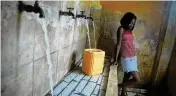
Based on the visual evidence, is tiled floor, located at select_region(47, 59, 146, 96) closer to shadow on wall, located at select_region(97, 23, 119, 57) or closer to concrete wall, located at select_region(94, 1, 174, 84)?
shadow on wall, located at select_region(97, 23, 119, 57)

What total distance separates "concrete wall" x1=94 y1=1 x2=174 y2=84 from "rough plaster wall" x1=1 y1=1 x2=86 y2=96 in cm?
262

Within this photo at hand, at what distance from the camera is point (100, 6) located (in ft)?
16.4

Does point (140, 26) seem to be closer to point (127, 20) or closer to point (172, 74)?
point (127, 20)

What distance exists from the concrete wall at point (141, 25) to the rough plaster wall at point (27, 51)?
2.62 metres

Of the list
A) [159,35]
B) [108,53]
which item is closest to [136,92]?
[108,53]

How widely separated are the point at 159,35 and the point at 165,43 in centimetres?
28

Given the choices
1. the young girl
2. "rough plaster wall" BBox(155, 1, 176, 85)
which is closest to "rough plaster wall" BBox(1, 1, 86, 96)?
the young girl

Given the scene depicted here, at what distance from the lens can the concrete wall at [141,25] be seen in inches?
193

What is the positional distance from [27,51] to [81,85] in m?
1.25

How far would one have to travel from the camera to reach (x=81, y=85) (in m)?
2.76

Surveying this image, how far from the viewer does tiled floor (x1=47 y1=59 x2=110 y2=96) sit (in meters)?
2.48

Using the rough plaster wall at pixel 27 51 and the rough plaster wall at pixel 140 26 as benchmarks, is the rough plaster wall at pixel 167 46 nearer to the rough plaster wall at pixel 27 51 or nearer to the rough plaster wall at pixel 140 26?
the rough plaster wall at pixel 140 26

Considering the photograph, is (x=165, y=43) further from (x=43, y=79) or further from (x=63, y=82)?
(x=43, y=79)

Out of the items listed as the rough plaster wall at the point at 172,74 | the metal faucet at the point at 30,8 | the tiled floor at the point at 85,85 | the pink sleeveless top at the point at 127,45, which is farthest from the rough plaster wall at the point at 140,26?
the metal faucet at the point at 30,8
